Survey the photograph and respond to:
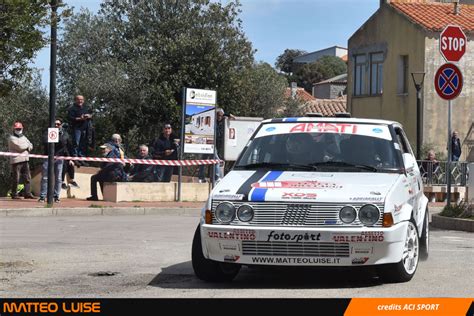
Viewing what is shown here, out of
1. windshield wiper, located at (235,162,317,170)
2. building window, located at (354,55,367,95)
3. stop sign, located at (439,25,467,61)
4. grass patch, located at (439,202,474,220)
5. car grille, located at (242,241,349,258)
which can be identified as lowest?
grass patch, located at (439,202,474,220)

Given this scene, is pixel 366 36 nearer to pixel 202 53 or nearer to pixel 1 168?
pixel 202 53

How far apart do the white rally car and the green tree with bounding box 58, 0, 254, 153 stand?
2916 cm

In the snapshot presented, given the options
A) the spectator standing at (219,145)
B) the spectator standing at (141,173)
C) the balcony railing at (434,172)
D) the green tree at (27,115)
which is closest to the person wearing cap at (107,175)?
the spectator standing at (141,173)

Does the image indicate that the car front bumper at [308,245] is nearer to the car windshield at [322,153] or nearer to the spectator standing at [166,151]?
the car windshield at [322,153]

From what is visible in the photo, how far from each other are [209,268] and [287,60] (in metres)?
113

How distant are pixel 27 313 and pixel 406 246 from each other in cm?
397

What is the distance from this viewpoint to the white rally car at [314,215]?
8805 mm

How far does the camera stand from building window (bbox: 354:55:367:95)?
41.7m

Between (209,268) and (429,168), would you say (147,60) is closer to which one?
(429,168)

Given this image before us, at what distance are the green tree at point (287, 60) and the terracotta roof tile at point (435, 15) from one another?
75.6 m

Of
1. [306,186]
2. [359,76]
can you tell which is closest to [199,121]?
[306,186]

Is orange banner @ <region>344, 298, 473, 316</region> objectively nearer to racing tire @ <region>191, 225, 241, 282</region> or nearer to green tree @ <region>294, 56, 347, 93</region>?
racing tire @ <region>191, 225, 241, 282</region>

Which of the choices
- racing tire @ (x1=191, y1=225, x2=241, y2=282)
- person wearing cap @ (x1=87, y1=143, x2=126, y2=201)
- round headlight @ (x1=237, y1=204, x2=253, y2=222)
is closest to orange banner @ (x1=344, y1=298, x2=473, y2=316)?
round headlight @ (x1=237, y1=204, x2=253, y2=222)

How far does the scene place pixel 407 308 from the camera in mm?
7125
